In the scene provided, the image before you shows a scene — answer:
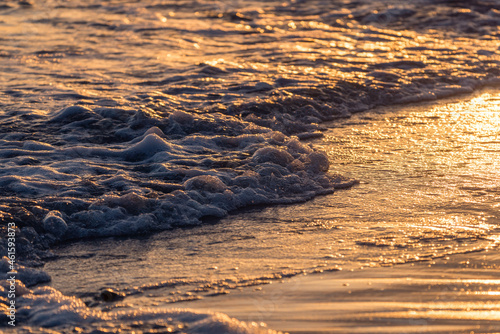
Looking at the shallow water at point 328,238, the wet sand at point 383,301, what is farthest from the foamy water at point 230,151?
the wet sand at point 383,301

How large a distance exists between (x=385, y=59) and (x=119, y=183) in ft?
19.4

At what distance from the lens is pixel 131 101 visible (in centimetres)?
701

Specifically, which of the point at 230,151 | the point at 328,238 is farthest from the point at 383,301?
the point at 230,151

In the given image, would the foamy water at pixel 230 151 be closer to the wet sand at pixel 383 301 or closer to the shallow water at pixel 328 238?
the shallow water at pixel 328 238

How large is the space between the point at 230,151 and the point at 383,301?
9.16 feet

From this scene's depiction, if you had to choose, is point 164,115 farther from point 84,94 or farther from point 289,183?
point 289,183

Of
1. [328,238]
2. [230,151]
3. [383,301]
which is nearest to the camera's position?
[383,301]

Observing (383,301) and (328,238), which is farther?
(328,238)

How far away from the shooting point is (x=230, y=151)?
5.50 m

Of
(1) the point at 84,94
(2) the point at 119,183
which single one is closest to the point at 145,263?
(2) the point at 119,183

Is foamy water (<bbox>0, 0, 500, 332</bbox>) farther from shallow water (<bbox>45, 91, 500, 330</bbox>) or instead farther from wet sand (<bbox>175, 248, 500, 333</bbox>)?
wet sand (<bbox>175, 248, 500, 333</bbox>)

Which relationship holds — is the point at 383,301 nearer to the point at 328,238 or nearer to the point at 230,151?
the point at 328,238

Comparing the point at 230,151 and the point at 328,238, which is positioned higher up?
the point at 230,151

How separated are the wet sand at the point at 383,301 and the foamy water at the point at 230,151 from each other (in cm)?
15
